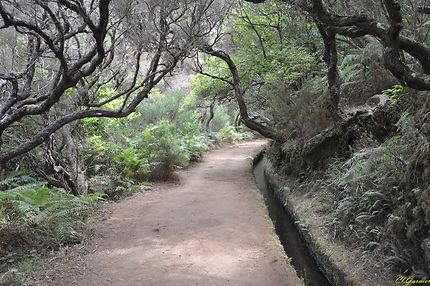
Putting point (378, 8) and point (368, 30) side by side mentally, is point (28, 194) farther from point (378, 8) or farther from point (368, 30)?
point (378, 8)

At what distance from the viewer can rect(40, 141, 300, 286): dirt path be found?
5418 mm

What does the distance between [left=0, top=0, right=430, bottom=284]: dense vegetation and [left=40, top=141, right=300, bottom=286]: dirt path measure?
32.8 inches

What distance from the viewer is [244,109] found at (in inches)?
569

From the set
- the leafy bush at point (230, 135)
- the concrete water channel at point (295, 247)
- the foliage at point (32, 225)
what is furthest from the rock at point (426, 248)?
the leafy bush at point (230, 135)

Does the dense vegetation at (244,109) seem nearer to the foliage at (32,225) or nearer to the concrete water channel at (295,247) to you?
the foliage at (32,225)

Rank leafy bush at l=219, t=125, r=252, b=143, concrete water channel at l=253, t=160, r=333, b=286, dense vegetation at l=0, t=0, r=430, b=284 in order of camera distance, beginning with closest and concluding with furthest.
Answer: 1. dense vegetation at l=0, t=0, r=430, b=284
2. concrete water channel at l=253, t=160, r=333, b=286
3. leafy bush at l=219, t=125, r=252, b=143

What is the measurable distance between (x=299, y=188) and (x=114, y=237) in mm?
5130

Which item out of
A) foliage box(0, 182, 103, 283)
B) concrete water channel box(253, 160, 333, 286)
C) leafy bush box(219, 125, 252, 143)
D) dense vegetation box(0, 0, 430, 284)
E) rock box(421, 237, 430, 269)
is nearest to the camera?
rock box(421, 237, 430, 269)

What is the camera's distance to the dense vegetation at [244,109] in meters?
5.33

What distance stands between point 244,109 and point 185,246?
28.0 feet

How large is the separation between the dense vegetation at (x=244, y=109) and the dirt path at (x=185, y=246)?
83 centimetres

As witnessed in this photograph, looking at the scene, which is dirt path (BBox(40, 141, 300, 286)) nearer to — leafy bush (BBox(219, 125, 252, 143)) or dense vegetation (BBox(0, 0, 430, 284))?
dense vegetation (BBox(0, 0, 430, 284))

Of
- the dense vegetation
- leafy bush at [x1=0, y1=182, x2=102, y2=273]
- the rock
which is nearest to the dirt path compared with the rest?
leafy bush at [x1=0, y1=182, x2=102, y2=273]

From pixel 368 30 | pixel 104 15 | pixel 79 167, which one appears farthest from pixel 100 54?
pixel 79 167
